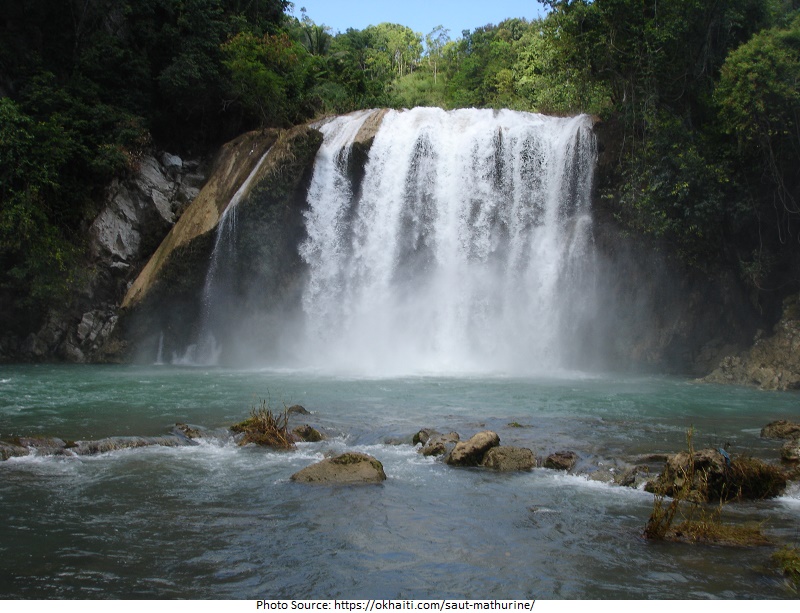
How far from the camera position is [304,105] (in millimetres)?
30422

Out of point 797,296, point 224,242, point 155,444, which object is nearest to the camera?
point 155,444

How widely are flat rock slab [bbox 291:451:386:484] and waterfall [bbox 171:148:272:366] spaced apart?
17.4 m

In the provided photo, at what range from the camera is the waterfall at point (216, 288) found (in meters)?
25.2

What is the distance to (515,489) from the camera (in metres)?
8.70

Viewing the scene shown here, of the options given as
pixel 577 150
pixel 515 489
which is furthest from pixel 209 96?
pixel 515 489

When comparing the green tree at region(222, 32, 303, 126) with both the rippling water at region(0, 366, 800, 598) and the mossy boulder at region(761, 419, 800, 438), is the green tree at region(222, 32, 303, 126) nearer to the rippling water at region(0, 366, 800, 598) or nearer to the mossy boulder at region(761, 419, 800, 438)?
the rippling water at region(0, 366, 800, 598)

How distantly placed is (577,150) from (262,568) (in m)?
20.8

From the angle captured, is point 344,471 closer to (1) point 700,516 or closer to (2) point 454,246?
(1) point 700,516

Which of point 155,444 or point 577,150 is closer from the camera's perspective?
point 155,444

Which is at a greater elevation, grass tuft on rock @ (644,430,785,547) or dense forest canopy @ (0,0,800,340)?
dense forest canopy @ (0,0,800,340)

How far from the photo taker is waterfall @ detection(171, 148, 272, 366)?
2517cm

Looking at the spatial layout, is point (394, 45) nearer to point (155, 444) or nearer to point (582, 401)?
point (582, 401)

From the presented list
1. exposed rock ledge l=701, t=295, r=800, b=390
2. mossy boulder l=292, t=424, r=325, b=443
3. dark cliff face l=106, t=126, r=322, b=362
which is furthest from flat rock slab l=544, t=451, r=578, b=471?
dark cliff face l=106, t=126, r=322, b=362
